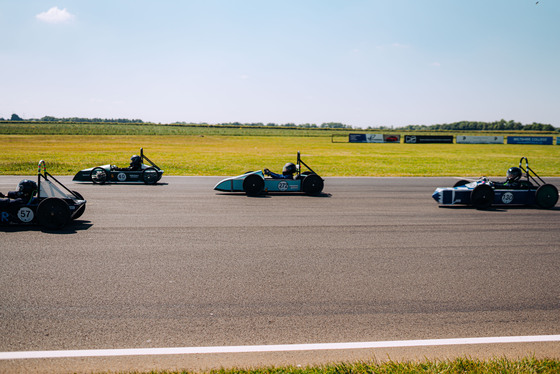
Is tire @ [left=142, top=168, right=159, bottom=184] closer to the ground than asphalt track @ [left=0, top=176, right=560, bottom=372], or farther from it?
farther from it

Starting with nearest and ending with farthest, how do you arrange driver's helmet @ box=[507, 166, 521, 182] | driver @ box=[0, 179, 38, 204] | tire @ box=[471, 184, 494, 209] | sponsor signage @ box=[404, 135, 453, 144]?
driver @ box=[0, 179, 38, 204]
tire @ box=[471, 184, 494, 209]
driver's helmet @ box=[507, 166, 521, 182]
sponsor signage @ box=[404, 135, 453, 144]

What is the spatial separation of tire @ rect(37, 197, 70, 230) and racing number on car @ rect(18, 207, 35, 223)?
0.18 meters

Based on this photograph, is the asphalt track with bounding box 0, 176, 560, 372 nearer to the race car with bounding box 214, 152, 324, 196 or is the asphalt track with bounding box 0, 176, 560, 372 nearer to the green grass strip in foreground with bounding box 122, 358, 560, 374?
the green grass strip in foreground with bounding box 122, 358, 560, 374

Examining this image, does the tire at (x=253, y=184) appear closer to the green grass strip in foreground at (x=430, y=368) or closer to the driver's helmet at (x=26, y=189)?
the driver's helmet at (x=26, y=189)

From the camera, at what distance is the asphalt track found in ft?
13.7

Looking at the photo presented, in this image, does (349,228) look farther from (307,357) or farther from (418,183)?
(418,183)

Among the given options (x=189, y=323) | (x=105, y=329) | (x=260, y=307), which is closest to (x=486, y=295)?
(x=260, y=307)

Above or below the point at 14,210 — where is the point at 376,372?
below

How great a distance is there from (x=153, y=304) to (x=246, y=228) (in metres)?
4.23

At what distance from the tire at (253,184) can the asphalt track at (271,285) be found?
10.6 ft

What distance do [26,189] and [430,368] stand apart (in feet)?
28.0

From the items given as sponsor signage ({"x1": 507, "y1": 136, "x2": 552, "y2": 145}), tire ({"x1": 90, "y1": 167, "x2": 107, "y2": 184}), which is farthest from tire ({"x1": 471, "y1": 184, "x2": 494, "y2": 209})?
sponsor signage ({"x1": 507, "y1": 136, "x2": 552, "y2": 145})

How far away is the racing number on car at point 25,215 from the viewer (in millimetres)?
8562

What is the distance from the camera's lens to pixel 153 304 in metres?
5.09
